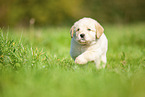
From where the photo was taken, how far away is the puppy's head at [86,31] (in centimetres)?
313

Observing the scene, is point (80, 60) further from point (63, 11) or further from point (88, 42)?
point (63, 11)

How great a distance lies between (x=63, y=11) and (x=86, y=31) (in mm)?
14387

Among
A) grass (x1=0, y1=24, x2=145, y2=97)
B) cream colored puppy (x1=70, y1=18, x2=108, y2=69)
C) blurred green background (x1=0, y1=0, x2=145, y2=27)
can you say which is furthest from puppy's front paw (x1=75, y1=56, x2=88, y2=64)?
blurred green background (x1=0, y1=0, x2=145, y2=27)

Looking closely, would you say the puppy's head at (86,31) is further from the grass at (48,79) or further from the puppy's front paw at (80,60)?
the grass at (48,79)

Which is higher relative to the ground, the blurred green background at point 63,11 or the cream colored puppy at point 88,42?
the blurred green background at point 63,11

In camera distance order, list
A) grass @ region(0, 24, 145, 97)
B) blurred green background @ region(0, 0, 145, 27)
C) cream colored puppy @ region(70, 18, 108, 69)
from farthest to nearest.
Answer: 1. blurred green background @ region(0, 0, 145, 27)
2. cream colored puppy @ region(70, 18, 108, 69)
3. grass @ region(0, 24, 145, 97)

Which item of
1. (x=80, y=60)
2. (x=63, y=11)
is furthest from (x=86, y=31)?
(x=63, y=11)

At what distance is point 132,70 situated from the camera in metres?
2.96

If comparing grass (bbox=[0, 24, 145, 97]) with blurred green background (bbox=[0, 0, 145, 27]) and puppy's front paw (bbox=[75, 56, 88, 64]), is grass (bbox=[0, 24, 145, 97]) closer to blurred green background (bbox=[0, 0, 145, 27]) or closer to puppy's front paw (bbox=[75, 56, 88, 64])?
puppy's front paw (bbox=[75, 56, 88, 64])

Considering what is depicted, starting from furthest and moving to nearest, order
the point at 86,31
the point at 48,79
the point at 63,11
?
1. the point at 63,11
2. the point at 86,31
3. the point at 48,79

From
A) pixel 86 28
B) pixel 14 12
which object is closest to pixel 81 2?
pixel 14 12

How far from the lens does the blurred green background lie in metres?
15.4

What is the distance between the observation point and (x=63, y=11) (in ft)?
56.6

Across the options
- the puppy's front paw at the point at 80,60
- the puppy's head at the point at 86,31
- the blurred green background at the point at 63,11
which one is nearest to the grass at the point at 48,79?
the puppy's front paw at the point at 80,60
